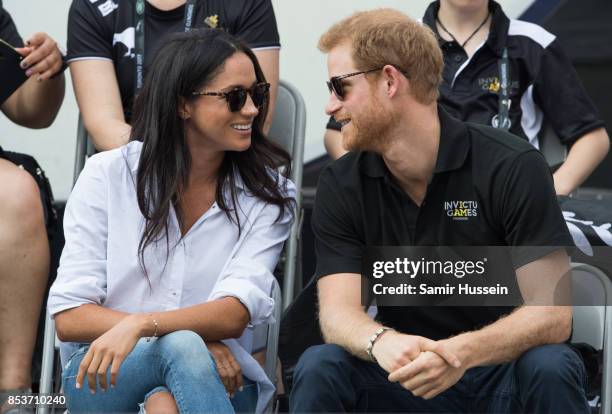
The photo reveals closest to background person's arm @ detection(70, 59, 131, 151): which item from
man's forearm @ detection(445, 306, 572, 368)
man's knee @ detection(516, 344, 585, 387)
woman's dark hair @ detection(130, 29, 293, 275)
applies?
woman's dark hair @ detection(130, 29, 293, 275)

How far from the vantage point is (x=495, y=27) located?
4215mm

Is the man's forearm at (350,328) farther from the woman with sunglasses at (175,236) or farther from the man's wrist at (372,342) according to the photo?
the woman with sunglasses at (175,236)

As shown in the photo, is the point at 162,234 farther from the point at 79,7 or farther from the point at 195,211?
the point at 79,7

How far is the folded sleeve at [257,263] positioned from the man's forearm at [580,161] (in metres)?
1.07

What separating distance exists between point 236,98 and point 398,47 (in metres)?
0.50

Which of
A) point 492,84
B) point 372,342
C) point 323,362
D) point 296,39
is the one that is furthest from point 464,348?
point 296,39

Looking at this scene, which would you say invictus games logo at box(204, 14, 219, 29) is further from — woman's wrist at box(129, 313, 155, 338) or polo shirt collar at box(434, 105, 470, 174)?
woman's wrist at box(129, 313, 155, 338)

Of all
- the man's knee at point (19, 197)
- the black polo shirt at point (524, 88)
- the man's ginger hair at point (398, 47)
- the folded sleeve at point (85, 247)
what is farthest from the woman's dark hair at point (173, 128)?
the black polo shirt at point (524, 88)

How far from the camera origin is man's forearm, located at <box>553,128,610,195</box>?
13.3 feet

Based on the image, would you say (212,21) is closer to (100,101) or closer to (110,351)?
(100,101)

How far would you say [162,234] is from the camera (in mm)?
3318

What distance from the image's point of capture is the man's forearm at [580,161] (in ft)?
13.3

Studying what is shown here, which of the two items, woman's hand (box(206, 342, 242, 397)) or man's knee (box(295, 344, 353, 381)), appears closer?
man's knee (box(295, 344, 353, 381))

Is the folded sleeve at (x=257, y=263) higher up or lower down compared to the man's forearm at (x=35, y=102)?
lower down
